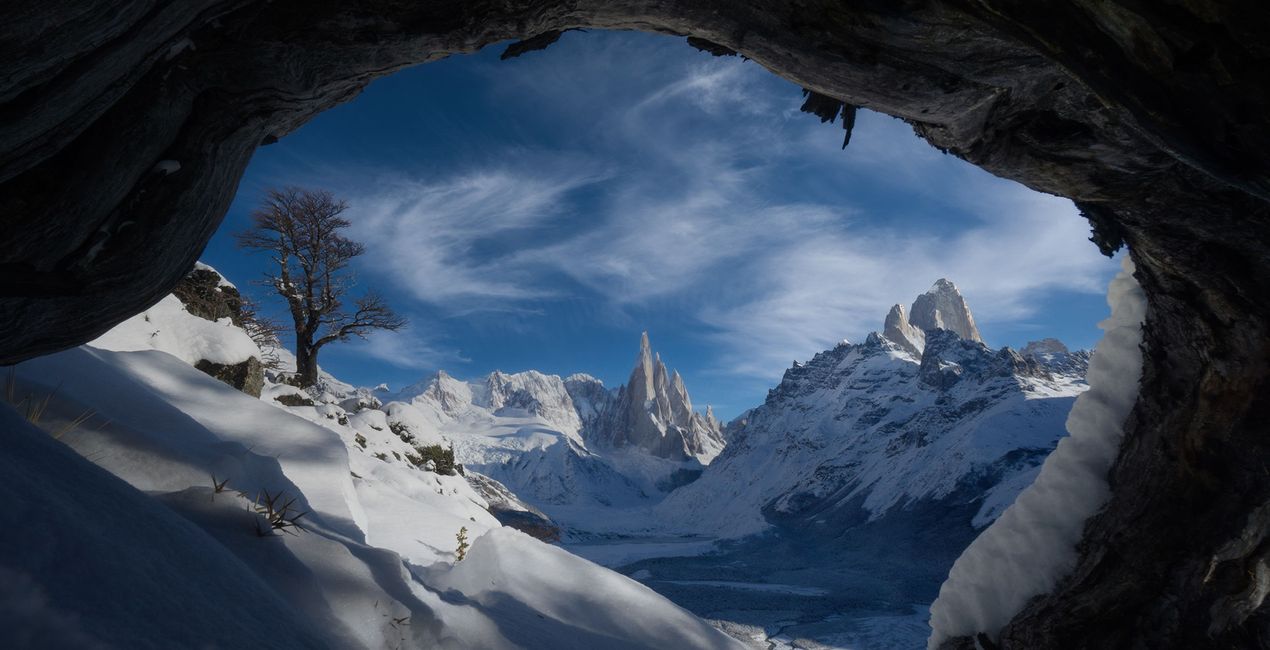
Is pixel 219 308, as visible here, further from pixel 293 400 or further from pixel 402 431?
pixel 402 431

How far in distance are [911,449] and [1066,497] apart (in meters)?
143

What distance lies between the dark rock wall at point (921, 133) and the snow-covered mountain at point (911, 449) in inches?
3398

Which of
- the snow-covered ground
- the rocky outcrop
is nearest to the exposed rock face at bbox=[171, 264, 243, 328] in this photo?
the rocky outcrop

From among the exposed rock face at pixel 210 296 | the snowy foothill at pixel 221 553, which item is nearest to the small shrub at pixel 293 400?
the exposed rock face at pixel 210 296

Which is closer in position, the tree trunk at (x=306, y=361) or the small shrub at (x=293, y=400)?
the small shrub at (x=293, y=400)

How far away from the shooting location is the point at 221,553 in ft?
9.62

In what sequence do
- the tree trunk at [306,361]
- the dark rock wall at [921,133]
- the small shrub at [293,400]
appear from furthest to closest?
the tree trunk at [306,361], the small shrub at [293,400], the dark rock wall at [921,133]

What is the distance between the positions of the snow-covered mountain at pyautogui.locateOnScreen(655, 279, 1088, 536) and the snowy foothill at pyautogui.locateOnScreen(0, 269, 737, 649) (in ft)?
290

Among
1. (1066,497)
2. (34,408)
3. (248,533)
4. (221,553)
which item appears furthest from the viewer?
(1066,497)

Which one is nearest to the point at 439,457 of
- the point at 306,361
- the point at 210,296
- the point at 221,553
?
the point at 306,361

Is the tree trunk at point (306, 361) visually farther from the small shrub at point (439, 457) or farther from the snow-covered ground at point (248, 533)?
the small shrub at point (439, 457)

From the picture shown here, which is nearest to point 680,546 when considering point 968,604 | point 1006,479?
point 1006,479

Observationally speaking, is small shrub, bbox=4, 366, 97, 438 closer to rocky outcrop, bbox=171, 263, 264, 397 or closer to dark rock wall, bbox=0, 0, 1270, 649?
dark rock wall, bbox=0, 0, 1270, 649

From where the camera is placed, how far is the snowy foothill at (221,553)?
80.3 inches
